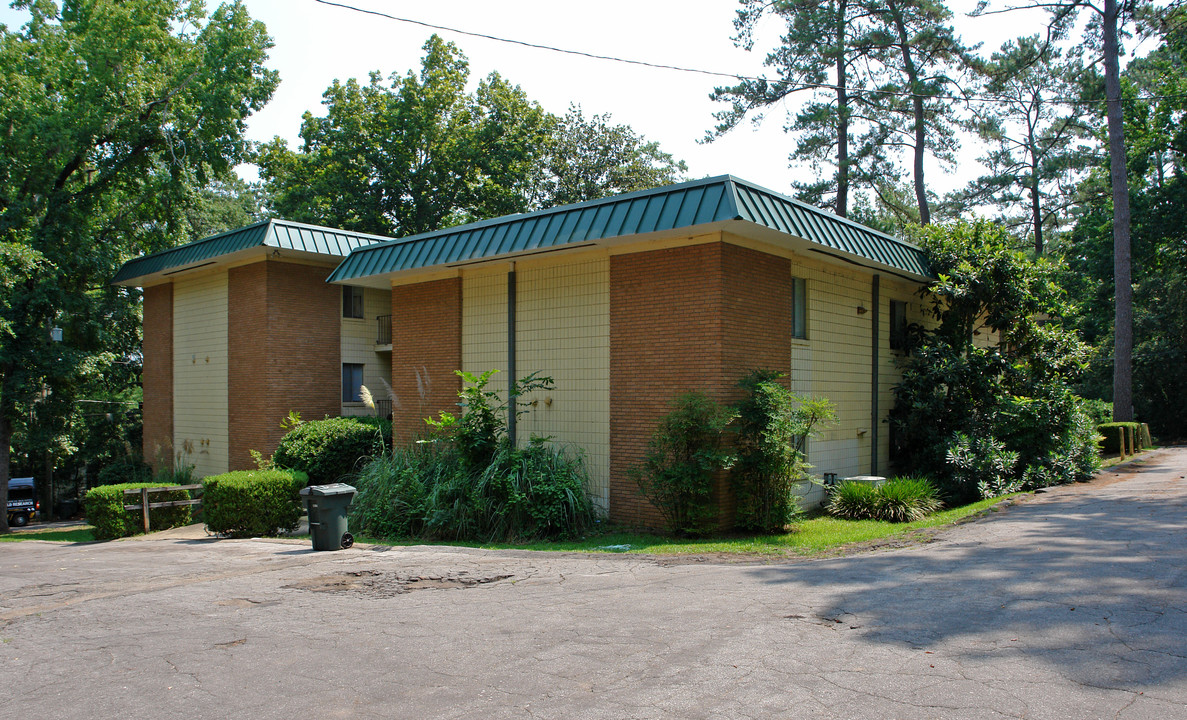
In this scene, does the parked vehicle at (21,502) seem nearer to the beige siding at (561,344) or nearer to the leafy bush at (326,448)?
the leafy bush at (326,448)

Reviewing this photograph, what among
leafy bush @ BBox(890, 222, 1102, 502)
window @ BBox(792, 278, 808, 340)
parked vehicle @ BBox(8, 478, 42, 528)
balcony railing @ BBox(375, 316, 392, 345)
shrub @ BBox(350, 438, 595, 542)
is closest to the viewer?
shrub @ BBox(350, 438, 595, 542)

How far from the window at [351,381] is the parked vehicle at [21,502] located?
20.6m

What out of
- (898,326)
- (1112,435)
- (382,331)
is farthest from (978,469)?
(382,331)

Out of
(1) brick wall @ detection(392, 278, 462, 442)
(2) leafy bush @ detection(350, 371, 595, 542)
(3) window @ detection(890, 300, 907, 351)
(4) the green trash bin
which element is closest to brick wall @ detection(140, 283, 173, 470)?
(1) brick wall @ detection(392, 278, 462, 442)

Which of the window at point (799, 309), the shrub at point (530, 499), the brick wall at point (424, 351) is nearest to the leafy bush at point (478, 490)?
the shrub at point (530, 499)

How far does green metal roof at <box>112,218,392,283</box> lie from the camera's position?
1852cm

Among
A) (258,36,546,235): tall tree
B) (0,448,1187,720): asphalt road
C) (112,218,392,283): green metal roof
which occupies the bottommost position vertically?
(0,448,1187,720): asphalt road

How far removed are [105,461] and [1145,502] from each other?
128 feet

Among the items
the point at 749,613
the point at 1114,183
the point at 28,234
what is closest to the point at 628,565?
the point at 749,613

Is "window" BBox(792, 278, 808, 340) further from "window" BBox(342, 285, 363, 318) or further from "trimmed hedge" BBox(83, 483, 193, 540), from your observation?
"trimmed hedge" BBox(83, 483, 193, 540)

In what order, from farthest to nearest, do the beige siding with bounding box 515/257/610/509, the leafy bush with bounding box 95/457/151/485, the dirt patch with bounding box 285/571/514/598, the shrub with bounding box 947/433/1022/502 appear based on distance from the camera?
the leafy bush with bounding box 95/457/151/485 → the shrub with bounding box 947/433/1022/502 → the beige siding with bounding box 515/257/610/509 → the dirt patch with bounding box 285/571/514/598

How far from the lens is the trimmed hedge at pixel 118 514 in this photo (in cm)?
1562

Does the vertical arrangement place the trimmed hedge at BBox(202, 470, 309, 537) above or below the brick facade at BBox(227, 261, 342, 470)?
below

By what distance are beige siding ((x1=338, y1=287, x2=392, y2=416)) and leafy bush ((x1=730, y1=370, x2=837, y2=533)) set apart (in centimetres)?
1222
